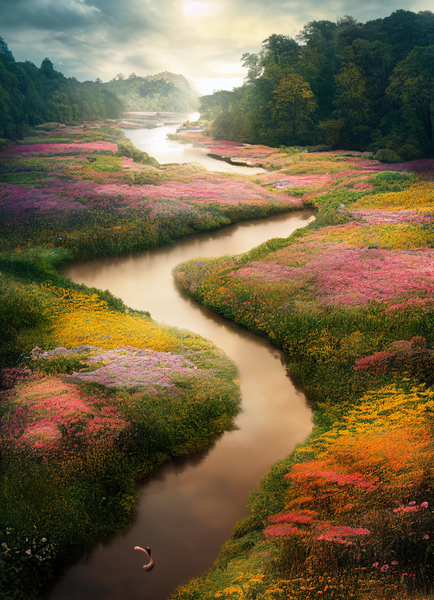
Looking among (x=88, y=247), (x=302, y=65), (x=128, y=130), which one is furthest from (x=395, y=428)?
(x=128, y=130)

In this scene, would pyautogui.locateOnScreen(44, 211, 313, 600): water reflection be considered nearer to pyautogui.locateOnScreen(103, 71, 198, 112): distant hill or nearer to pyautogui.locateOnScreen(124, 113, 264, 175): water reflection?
pyautogui.locateOnScreen(124, 113, 264, 175): water reflection

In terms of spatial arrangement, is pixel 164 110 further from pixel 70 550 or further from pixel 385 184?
pixel 70 550

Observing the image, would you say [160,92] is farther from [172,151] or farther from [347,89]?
[347,89]

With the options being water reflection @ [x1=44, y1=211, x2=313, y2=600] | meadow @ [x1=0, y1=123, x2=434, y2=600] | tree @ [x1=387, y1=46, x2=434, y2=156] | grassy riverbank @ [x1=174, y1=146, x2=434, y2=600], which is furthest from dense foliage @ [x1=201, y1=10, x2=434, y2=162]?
water reflection @ [x1=44, y1=211, x2=313, y2=600]

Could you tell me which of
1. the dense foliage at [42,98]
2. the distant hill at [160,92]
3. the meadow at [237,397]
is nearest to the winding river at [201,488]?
the meadow at [237,397]

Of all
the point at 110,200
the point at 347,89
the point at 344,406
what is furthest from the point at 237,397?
the point at 347,89
